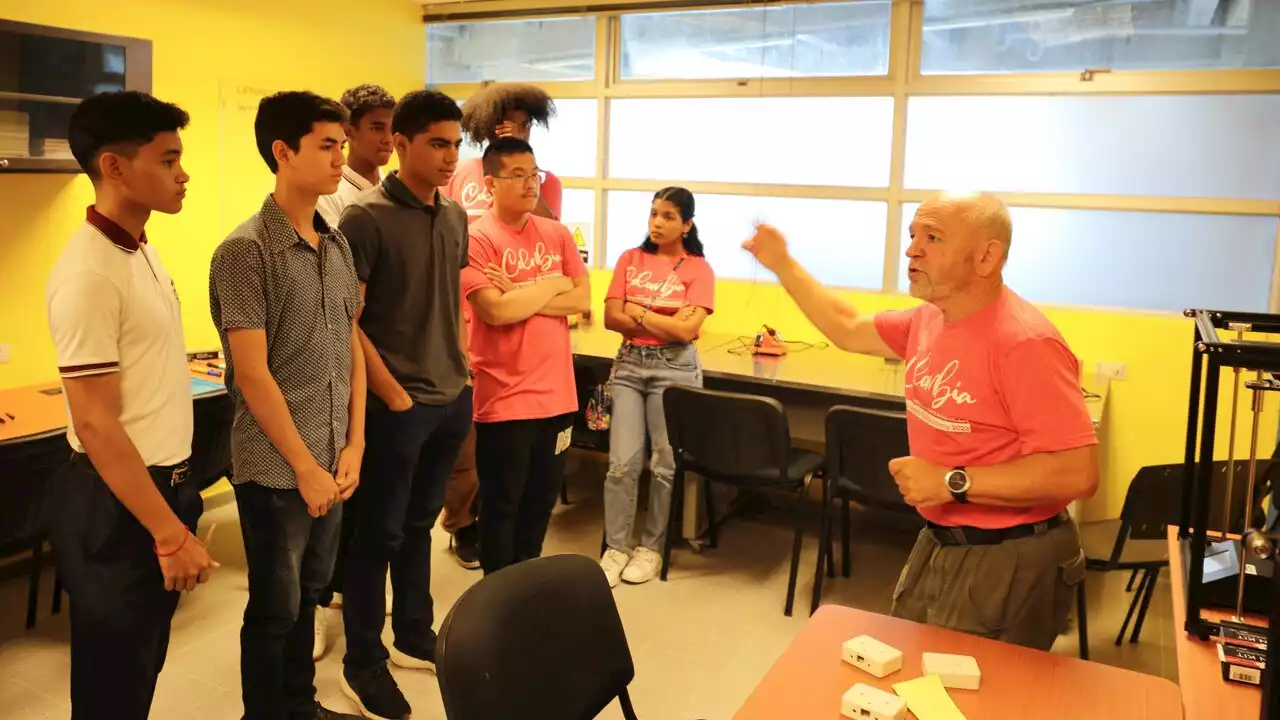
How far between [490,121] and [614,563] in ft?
5.47

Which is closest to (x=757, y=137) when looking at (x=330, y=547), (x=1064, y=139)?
(x=1064, y=139)

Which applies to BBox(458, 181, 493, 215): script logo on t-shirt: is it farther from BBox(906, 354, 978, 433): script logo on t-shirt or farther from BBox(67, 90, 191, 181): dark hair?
BBox(906, 354, 978, 433): script logo on t-shirt

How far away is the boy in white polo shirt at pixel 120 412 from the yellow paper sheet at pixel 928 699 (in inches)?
52.1

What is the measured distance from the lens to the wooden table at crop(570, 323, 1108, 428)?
3.68 m

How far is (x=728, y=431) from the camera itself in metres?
3.47

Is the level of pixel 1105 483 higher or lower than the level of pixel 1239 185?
lower

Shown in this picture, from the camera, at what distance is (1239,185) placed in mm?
3895

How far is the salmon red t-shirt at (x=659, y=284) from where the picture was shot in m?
3.71

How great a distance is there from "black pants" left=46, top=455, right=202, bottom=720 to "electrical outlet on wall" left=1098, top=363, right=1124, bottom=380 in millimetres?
3574

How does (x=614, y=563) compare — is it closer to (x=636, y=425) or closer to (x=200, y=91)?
(x=636, y=425)

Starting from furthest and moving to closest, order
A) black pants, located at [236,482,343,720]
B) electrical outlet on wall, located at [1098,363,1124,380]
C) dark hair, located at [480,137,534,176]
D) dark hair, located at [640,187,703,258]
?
electrical outlet on wall, located at [1098,363,1124,380] < dark hair, located at [640,187,703,258] < dark hair, located at [480,137,534,176] < black pants, located at [236,482,343,720]

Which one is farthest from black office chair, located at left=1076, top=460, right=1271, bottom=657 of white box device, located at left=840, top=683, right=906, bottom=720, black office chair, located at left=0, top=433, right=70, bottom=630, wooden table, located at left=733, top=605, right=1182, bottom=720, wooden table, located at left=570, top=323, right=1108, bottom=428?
black office chair, located at left=0, top=433, right=70, bottom=630

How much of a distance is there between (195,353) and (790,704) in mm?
3050

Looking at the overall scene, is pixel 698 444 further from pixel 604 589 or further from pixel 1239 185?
pixel 1239 185
